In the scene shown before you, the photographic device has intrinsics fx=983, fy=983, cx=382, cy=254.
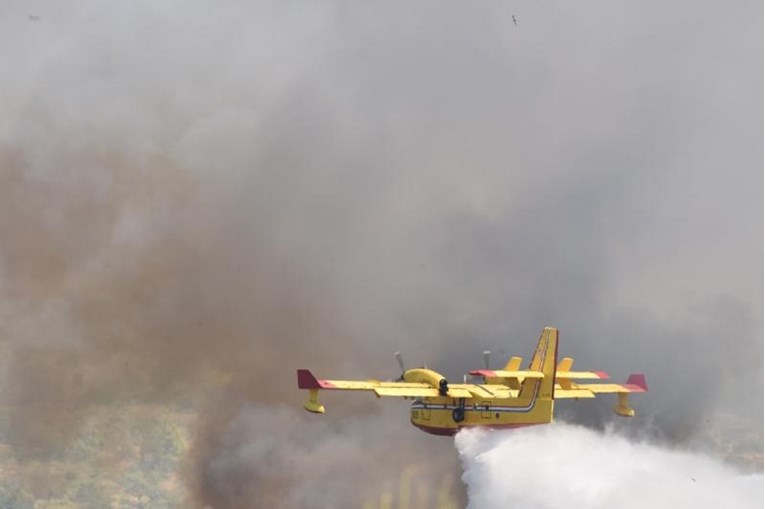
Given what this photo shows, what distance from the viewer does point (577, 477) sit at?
241 feet

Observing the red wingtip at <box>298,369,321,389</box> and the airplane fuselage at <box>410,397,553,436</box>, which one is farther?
the airplane fuselage at <box>410,397,553,436</box>

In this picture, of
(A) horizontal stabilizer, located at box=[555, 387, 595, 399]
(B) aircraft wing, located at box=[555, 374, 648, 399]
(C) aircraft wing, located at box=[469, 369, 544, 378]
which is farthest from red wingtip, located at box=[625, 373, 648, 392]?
(C) aircraft wing, located at box=[469, 369, 544, 378]

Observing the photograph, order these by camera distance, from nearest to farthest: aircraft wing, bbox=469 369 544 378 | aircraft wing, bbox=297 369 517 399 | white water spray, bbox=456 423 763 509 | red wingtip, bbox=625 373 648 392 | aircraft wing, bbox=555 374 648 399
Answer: aircraft wing, bbox=469 369 544 378 → aircraft wing, bbox=297 369 517 399 → white water spray, bbox=456 423 763 509 → aircraft wing, bbox=555 374 648 399 → red wingtip, bbox=625 373 648 392

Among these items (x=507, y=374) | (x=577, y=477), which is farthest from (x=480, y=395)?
(x=577, y=477)

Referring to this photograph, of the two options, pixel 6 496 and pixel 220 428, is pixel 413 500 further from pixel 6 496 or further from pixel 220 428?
pixel 6 496

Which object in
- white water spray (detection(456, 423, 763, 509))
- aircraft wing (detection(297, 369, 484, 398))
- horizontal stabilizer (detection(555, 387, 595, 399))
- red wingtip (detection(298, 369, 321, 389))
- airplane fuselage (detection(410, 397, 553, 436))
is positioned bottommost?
white water spray (detection(456, 423, 763, 509))

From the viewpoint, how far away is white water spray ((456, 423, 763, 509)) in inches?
2830

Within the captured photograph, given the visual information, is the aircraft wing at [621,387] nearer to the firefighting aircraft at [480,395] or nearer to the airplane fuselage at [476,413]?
the firefighting aircraft at [480,395]

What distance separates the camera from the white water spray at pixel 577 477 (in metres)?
71.9

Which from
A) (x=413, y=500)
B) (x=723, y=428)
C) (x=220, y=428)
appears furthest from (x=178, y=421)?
(x=723, y=428)

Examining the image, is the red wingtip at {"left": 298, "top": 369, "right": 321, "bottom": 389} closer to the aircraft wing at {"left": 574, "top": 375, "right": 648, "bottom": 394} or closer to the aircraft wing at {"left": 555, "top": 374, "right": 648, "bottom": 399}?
the aircraft wing at {"left": 555, "top": 374, "right": 648, "bottom": 399}

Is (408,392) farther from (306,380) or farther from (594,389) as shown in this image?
(594,389)

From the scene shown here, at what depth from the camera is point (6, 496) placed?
80375 millimetres

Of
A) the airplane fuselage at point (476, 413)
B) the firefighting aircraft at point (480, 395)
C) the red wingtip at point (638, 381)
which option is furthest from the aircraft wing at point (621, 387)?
the airplane fuselage at point (476, 413)
